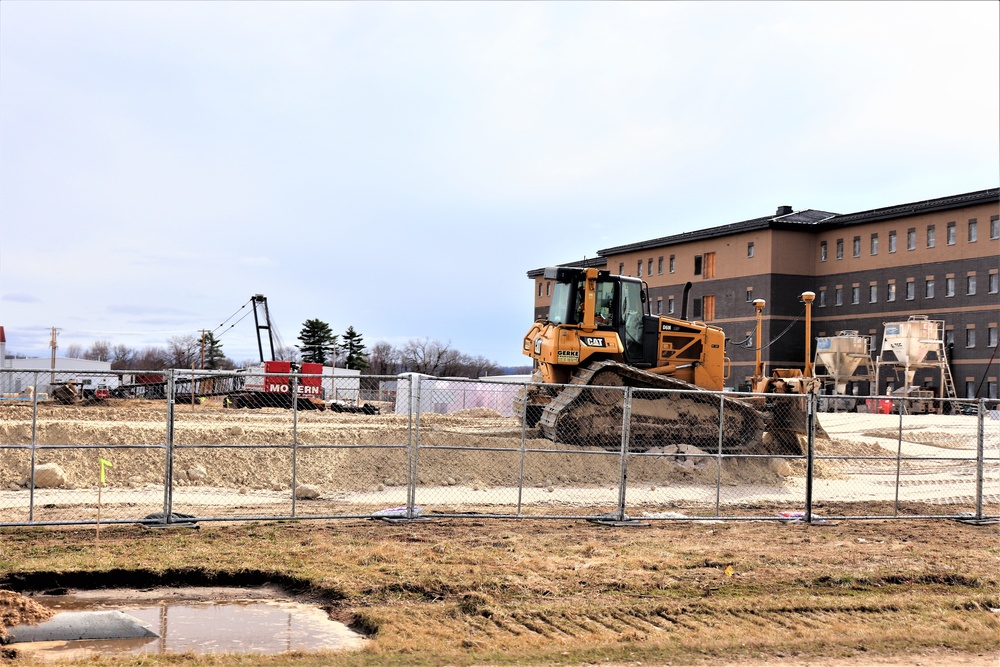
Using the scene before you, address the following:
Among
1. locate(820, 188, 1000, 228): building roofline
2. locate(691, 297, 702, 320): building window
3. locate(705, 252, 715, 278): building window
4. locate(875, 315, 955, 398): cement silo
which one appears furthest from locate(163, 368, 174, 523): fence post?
locate(691, 297, 702, 320): building window

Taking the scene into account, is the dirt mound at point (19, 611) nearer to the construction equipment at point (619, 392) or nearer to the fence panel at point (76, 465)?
the fence panel at point (76, 465)

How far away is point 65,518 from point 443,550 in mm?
5610

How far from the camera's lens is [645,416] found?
69.8ft

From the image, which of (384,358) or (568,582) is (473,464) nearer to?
(568,582)

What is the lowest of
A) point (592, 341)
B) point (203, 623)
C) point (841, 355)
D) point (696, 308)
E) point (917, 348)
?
point (203, 623)

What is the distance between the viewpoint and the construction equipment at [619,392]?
2075 cm

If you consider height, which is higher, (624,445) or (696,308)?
(696,308)

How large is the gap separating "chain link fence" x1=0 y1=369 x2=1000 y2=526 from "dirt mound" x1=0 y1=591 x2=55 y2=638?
380cm

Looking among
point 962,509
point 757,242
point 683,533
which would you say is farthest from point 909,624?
point 757,242

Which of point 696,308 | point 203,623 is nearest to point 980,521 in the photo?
point 203,623

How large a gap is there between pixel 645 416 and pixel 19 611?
15.3 m

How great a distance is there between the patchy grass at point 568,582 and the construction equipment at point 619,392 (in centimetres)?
752

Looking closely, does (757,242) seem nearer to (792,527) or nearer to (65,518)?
(792,527)

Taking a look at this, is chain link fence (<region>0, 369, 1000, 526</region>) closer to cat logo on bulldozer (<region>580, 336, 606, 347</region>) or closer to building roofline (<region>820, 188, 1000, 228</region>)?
cat logo on bulldozer (<region>580, 336, 606, 347</region>)
